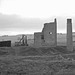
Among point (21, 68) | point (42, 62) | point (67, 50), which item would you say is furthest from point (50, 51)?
point (21, 68)

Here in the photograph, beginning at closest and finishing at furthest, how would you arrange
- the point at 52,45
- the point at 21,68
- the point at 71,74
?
the point at 71,74 → the point at 21,68 → the point at 52,45

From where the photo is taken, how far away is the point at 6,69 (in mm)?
14672

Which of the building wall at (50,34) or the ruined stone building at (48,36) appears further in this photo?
the building wall at (50,34)

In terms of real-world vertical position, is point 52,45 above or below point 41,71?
above

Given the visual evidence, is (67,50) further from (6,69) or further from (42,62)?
(6,69)

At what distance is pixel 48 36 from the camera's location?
2539cm

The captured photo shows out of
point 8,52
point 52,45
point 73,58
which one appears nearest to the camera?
point 73,58

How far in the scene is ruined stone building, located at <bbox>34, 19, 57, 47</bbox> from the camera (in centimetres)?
2462

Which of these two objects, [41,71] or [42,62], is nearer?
[41,71]

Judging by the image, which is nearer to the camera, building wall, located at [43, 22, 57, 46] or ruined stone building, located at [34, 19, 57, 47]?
ruined stone building, located at [34, 19, 57, 47]

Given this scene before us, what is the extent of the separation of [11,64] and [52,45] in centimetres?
1026

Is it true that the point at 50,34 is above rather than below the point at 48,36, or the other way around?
above

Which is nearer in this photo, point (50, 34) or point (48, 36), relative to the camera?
point (50, 34)

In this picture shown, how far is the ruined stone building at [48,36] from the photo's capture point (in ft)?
80.8
